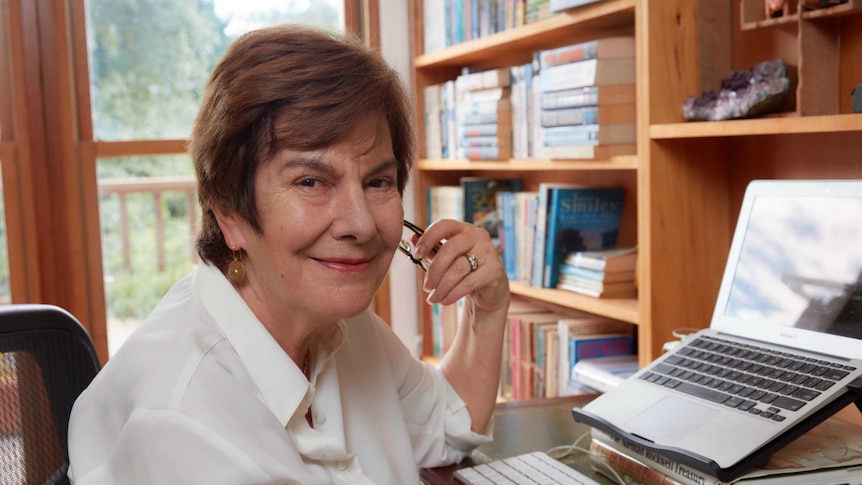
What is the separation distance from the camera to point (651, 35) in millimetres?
1729

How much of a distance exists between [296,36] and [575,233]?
1320 mm

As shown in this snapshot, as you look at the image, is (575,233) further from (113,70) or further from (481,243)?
(113,70)

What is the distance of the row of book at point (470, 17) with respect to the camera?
88.6 inches

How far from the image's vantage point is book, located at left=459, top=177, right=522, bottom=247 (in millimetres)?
2654

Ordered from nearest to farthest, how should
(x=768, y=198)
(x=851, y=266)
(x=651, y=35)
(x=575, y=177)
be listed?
(x=851, y=266) < (x=768, y=198) < (x=651, y=35) < (x=575, y=177)

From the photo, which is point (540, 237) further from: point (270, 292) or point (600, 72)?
point (270, 292)

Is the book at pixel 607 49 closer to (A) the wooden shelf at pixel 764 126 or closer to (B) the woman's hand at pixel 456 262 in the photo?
(A) the wooden shelf at pixel 764 126

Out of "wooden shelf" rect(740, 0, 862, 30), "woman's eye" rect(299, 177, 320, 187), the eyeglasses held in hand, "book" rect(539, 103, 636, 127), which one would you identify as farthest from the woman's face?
"book" rect(539, 103, 636, 127)

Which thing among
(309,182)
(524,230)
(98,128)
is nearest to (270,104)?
(309,182)

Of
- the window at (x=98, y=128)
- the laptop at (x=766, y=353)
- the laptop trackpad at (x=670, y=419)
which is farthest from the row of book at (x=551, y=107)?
the laptop trackpad at (x=670, y=419)

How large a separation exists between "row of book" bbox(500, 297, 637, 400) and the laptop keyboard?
0.66 metres

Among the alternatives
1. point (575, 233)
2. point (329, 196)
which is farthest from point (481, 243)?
point (575, 233)

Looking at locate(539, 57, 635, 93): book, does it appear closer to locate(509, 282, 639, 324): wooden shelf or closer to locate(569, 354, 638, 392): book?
locate(509, 282, 639, 324): wooden shelf

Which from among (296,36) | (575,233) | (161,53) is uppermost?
(161,53)
